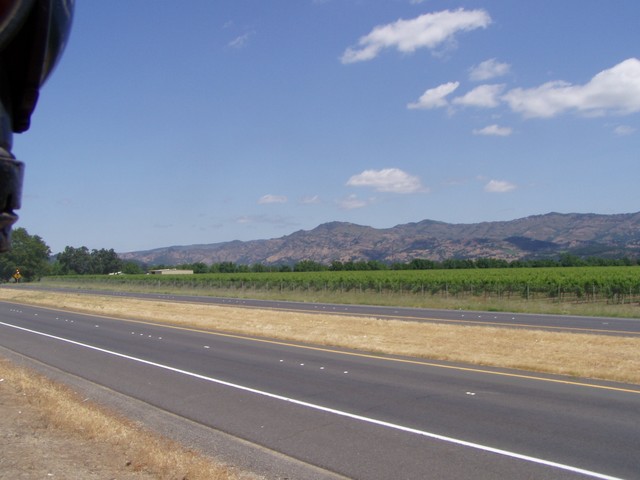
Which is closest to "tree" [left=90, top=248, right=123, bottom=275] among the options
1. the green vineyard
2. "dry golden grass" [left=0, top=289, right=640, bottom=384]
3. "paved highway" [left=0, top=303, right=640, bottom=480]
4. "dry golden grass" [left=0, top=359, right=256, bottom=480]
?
the green vineyard

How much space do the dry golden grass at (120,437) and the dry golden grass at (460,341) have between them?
896 cm

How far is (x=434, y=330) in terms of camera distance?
2184cm

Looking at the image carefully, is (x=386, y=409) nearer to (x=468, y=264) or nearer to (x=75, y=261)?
(x=468, y=264)

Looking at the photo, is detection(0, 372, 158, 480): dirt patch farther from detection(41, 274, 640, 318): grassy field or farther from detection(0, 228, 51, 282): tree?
detection(41, 274, 640, 318): grassy field

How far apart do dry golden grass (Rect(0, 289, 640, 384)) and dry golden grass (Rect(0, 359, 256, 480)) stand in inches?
353

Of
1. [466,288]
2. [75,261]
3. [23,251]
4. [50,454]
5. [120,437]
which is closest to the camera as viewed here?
[50,454]

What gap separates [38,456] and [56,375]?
778cm

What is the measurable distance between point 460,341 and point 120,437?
1264 centimetres

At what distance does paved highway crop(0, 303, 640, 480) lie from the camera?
7.70 m

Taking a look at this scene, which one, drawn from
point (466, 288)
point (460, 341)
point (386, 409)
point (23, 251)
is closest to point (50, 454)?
point (23, 251)

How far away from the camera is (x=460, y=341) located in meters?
19.4

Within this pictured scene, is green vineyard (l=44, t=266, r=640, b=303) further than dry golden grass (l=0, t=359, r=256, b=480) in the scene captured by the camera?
Yes

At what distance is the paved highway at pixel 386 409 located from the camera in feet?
25.3

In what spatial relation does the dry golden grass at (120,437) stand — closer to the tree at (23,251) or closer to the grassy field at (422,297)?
the tree at (23,251)
